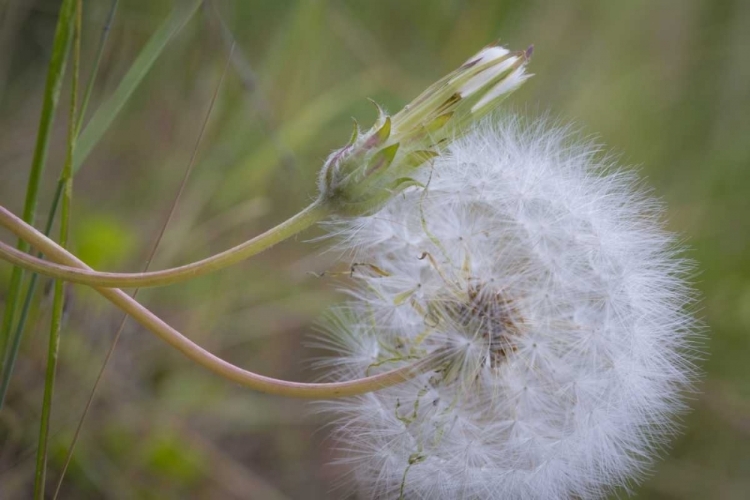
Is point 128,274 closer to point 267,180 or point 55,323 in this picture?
point 55,323

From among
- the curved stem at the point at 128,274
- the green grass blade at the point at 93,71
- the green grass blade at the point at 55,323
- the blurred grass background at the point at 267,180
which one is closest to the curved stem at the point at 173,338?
the curved stem at the point at 128,274

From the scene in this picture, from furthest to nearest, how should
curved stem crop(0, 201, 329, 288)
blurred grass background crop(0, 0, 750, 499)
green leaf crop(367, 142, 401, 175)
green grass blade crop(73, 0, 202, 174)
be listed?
blurred grass background crop(0, 0, 750, 499) < green grass blade crop(73, 0, 202, 174) < green leaf crop(367, 142, 401, 175) < curved stem crop(0, 201, 329, 288)

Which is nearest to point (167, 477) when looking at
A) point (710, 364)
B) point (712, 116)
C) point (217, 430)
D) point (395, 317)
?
point (217, 430)

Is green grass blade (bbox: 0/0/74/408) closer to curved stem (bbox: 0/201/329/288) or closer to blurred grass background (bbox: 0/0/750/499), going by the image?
curved stem (bbox: 0/201/329/288)

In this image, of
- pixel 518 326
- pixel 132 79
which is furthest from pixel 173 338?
pixel 518 326

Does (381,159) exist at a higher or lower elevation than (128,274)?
higher

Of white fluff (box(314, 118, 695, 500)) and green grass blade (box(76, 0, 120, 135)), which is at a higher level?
green grass blade (box(76, 0, 120, 135))

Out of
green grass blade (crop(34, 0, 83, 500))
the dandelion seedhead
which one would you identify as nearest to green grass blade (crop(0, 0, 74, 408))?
green grass blade (crop(34, 0, 83, 500))

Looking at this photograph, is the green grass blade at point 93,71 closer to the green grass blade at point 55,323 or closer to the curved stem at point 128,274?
the green grass blade at point 55,323
